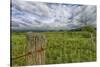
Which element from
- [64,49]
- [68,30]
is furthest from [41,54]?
[68,30]

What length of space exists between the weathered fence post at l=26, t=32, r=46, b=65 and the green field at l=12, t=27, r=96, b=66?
0.04m

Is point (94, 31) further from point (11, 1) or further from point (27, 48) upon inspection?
point (11, 1)

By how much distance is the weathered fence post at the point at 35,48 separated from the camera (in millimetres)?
1810

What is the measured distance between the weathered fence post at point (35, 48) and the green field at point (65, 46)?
39 mm

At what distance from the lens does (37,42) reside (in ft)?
6.00

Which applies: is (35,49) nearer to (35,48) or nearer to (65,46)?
(35,48)

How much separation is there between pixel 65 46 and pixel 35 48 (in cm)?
31

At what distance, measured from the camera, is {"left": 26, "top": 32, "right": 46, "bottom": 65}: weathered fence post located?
1.81 m

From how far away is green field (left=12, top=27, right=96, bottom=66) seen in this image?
5.86 feet

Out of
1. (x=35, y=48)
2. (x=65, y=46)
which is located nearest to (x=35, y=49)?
(x=35, y=48)

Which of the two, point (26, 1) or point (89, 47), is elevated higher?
point (26, 1)

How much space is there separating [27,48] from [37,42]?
114 millimetres

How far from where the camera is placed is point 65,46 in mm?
1905

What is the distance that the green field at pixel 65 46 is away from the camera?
5.86 ft
